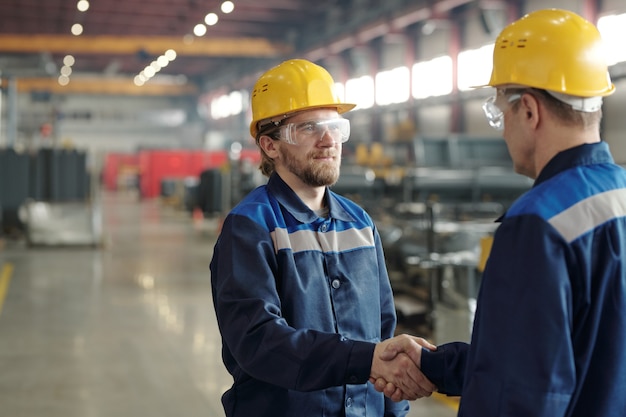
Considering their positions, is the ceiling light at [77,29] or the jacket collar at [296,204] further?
the ceiling light at [77,29]

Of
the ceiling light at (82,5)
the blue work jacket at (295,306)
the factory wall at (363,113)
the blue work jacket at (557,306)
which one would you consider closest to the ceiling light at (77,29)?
the ceiling light at (82,5)

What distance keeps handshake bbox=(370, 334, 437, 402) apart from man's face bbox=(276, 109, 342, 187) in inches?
22.1

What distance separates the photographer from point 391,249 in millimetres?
8461

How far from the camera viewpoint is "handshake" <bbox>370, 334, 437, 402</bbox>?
2.05 m

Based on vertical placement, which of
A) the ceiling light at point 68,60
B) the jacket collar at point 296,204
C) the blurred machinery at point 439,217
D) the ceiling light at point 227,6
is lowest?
the blurred machinery at point 439,217

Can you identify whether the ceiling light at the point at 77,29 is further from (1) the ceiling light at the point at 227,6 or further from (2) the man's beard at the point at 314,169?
(2) the man's beard at the point at 314,169

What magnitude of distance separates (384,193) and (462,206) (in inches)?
87.6

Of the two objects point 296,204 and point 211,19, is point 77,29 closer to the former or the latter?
point 211,19

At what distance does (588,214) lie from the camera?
1.62m

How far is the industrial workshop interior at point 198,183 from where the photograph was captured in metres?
6.41

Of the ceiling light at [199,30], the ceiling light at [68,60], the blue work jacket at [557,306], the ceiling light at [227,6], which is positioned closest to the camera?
the blue work jacket at [557,306]

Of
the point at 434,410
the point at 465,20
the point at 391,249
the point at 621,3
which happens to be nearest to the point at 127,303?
the point at 391,249

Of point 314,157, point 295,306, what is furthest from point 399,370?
point 314,157

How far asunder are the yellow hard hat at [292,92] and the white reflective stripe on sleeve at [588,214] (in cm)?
97
